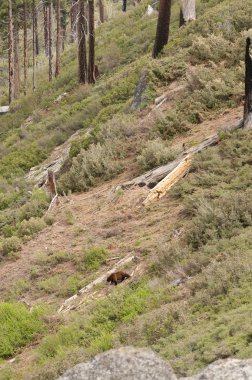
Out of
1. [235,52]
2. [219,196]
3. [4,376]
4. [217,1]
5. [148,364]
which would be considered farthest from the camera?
[217,1]

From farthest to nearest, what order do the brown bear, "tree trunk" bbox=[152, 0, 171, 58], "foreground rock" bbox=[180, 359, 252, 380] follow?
"tree trunk" bbox=[152, 0, 171, 58]
the brown bear
"foreground rock" bbox=[180, 359, 252, 380]

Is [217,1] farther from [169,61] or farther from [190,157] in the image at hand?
[190,157]

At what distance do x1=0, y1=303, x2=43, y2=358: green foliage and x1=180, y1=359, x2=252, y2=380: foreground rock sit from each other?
4424 millimetres

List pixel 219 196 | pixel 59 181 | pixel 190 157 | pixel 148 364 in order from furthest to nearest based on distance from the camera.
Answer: pixel 59 181 < pixel 190 157 < pixel 219 196 < pixel 148 364

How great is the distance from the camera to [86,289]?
28.1 ft

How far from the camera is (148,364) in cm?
364

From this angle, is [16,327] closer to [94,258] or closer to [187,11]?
[94,258]

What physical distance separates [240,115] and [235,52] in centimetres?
355

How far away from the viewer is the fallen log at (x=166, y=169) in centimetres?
1138

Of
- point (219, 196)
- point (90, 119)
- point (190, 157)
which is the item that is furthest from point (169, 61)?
point (219, 196)

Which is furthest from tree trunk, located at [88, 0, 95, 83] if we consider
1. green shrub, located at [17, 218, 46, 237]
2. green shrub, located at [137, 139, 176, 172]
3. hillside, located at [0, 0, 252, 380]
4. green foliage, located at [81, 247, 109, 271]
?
green foliage, located at [81, 247, 109, 271]

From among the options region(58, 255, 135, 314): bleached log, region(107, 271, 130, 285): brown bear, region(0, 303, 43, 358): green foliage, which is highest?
region(107, 271, 130, 285): brown bear

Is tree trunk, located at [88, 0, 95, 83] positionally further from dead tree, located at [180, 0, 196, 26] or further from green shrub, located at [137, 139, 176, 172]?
green shrub, located at [137, 139, 176, 172]

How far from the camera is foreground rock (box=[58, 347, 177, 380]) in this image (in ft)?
11.8
